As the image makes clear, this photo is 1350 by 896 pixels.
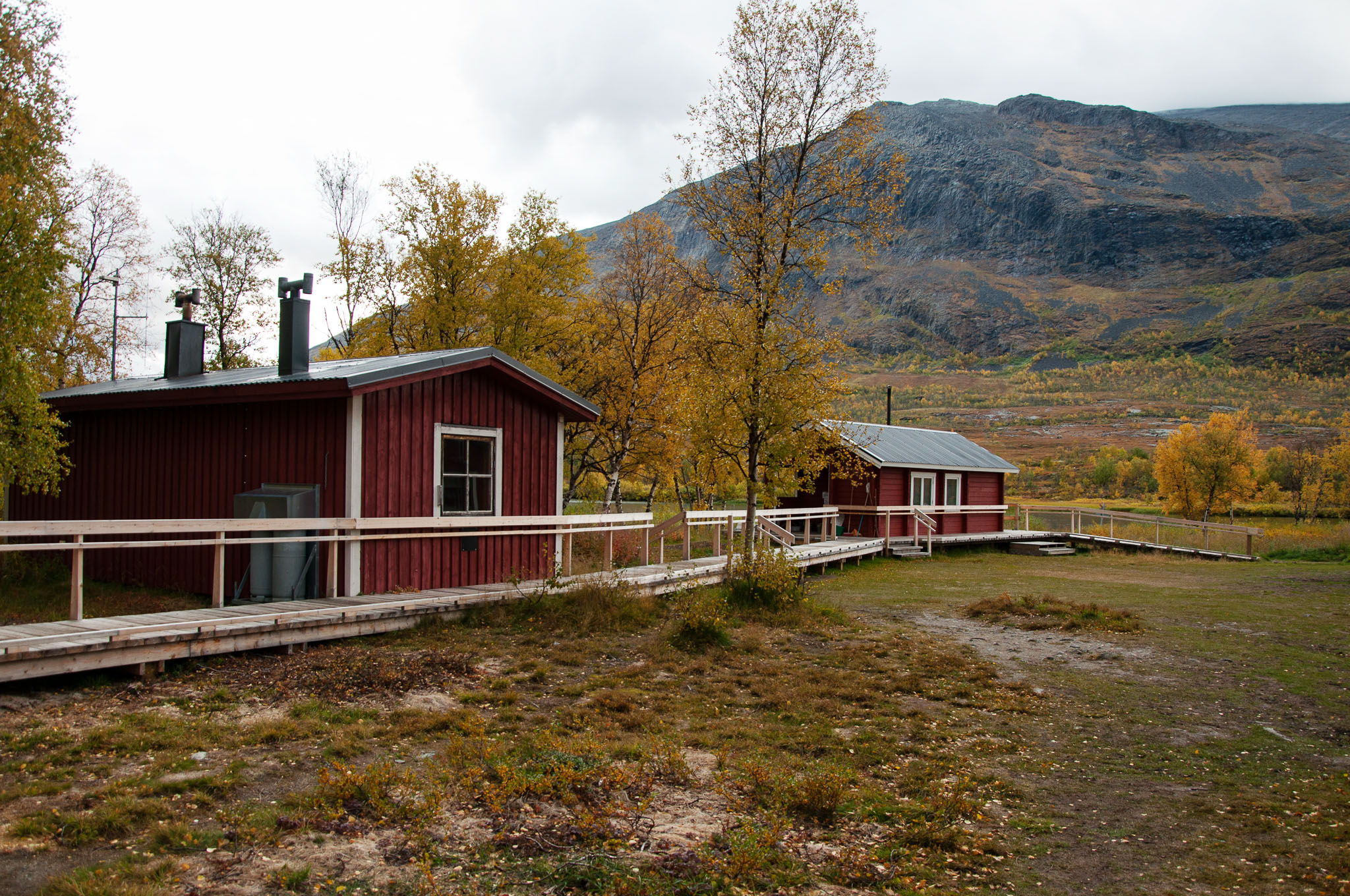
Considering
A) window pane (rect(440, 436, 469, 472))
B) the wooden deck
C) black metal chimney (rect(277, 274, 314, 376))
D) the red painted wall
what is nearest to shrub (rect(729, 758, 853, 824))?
window pane (rect(440, 436, 469, 472))

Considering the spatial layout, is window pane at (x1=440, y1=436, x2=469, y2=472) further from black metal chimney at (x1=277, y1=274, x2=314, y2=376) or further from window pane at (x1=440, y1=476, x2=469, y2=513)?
black metal chimney at (x1=277, y1=274, x2=314, y2=376)

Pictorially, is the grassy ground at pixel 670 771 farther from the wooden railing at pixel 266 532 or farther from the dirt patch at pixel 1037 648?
the wooden railing at pixel 266 532

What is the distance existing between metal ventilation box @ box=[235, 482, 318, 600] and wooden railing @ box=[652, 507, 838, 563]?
18.6ft

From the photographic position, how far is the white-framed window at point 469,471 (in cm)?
1149

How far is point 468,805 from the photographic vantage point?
4750 mm

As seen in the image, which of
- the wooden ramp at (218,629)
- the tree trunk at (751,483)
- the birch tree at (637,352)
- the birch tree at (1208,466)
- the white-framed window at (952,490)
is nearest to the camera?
the wooden ramp at (218,629)

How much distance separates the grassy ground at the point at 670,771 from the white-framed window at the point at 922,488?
18661 mm

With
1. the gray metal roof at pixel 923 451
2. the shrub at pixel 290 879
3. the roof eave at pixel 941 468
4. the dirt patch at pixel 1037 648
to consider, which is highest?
the gray metal roof at pixel 923 451

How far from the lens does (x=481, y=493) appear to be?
476 inches

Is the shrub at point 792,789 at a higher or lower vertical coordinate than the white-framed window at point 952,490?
lower

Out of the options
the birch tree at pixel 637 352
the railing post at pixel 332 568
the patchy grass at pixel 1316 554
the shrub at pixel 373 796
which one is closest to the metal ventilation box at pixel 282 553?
the railing post at pixel 332 568

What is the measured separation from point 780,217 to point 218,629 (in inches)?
395

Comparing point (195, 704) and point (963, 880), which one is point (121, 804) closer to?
point (195, 704)

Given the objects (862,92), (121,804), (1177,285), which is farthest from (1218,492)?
(1177,285)
